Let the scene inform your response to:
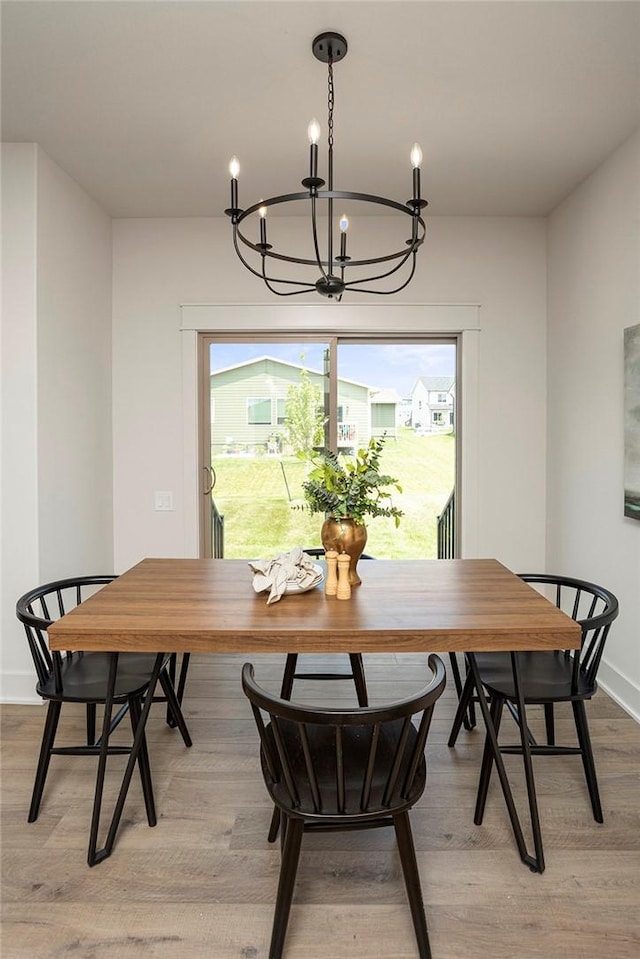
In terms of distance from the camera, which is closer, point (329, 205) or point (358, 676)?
point (329, 205)

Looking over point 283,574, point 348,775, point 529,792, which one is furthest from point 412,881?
point 283,574

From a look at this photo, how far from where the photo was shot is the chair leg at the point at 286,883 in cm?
141

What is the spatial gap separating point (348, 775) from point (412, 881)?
0.29 meters

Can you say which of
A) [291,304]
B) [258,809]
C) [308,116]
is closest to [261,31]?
[308,116]

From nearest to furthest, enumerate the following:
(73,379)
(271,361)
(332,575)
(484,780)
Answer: (484,780) → (332,575) → (73,379) → (271,361)

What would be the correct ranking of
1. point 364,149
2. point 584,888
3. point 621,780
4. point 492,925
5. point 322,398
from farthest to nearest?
1. point 322,398
2. point 364,149
3. point 621,780
4. point 584,888
5. point 492,925

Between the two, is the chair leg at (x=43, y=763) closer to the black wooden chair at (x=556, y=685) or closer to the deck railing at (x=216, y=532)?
the black wooden chair at (x=556, y=685)

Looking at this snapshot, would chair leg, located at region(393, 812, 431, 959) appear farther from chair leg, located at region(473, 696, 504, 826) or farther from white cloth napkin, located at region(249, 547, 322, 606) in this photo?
white cloth napkin, located at region(249, 547, 322, 606)

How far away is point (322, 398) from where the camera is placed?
4.03 m

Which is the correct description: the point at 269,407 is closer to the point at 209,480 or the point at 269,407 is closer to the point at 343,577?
the point at 209,480

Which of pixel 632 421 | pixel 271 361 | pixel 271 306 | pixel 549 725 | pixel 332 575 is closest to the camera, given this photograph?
pixel 332 575

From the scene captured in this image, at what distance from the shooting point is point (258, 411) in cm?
404

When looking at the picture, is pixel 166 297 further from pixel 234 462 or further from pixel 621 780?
pixel 621 780

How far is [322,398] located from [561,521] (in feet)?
5.65
